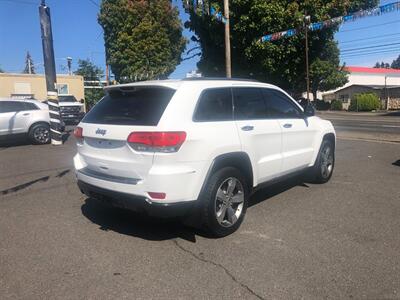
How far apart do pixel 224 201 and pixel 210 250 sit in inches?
24.4

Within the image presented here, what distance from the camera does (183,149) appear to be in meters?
4.25

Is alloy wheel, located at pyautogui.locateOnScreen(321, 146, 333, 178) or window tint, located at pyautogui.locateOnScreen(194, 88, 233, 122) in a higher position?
window tint, located at pyautogui.locateOnScreen(194, 88, 233, 122)

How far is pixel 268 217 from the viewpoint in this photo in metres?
5.46

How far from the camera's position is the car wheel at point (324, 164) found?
276 inches

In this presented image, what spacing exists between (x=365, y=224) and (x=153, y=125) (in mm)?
2903

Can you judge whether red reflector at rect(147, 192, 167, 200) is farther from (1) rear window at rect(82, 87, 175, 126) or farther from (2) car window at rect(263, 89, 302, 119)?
(2) car window at rect(263, 89, 302, 119)

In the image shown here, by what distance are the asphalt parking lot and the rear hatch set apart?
2.75 ft

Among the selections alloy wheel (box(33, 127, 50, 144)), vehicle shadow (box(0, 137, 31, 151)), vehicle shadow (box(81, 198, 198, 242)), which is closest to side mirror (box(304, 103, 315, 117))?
vehicle shadow (box(81, 198, 198, 242))

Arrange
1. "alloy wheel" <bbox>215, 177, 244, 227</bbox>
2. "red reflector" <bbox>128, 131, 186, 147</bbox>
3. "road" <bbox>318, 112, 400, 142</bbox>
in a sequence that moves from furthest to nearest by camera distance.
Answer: "road" <bbox>318, 112, 400, 142</bbox> < "alloy wheel" <bbox>215, 177, 244, 227</bbox> < "red reflector" <bbox>128, 131, 186, 147</bbox>

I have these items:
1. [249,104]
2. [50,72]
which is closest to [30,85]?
[50,72]

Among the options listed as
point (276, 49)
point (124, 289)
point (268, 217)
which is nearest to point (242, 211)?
point (268, 217)

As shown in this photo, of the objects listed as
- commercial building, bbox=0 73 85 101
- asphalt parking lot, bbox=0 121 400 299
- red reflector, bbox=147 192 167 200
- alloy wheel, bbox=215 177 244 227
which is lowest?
asphalt parking lot, bbox=0 121 400 299

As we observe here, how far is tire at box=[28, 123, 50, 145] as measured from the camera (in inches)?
563

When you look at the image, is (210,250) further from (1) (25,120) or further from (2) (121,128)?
(1) (25,120)
